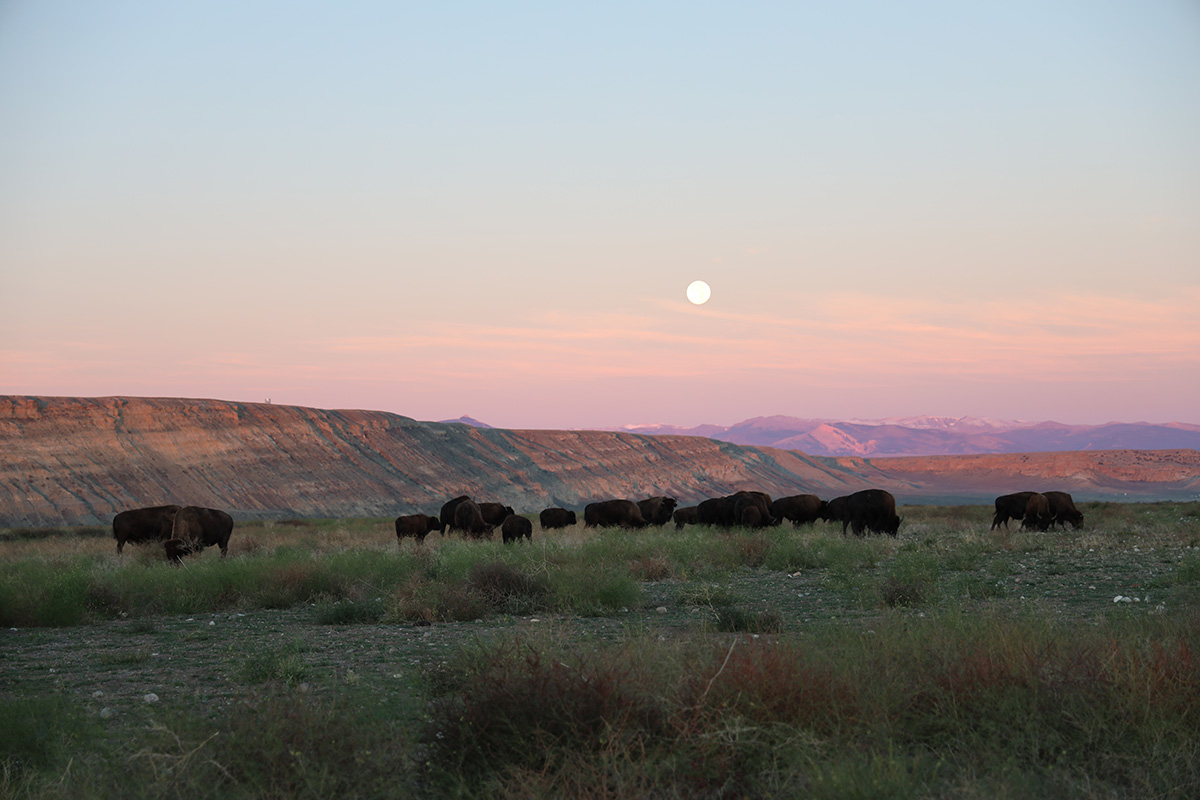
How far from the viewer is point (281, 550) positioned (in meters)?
22.7

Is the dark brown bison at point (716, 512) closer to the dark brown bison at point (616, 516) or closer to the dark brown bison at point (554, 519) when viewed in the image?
the dark brown bison at point (616, 516)

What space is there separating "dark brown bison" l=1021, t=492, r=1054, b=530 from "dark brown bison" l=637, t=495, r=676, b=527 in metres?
14.5

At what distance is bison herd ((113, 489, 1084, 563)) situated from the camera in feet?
73.2

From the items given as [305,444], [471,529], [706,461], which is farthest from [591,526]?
[706,461]

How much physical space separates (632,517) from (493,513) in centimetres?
575

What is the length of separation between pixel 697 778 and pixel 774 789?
0.41 metres

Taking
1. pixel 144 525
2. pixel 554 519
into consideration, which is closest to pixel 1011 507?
pixel 554 519

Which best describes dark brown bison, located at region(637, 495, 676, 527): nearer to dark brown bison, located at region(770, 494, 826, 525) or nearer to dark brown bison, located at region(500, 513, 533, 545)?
dark brown bison, located at region(770, 494, 826, 525)

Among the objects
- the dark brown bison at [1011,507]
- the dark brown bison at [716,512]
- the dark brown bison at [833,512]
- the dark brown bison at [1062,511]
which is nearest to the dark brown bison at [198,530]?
the dark brown bison at [716,512]

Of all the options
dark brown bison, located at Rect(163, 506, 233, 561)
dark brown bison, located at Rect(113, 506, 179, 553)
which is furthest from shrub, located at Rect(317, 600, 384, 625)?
dark brown bison, located at Rect(113, 506, 179, 553)

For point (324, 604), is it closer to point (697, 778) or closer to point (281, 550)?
point (697, 778)

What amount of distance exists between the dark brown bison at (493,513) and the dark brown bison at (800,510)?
34.9 ft

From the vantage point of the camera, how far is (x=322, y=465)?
85562 mm

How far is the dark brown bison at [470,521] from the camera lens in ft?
98.0
